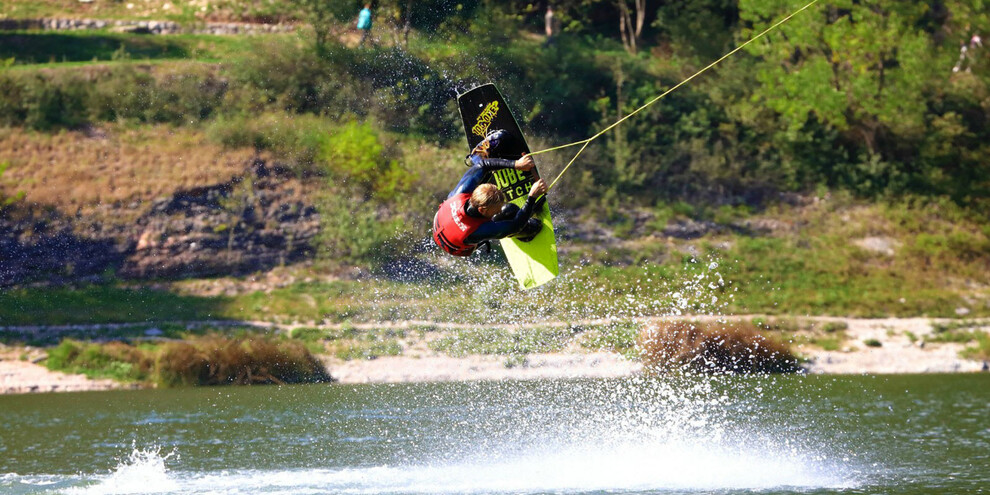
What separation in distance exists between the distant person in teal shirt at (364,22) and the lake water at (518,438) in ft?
37.3

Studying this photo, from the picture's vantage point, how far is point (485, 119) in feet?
40.8

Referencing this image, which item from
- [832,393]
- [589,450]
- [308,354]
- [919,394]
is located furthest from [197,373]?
[919,394]

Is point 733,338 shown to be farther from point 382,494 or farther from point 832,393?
point 382,494

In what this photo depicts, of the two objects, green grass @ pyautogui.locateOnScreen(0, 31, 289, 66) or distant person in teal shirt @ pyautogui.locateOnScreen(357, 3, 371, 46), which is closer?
distant person in teal shirt @ pyautogui.locateOnScreen(357, 3, 371, 46)

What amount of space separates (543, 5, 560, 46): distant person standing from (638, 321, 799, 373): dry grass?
40.3 ft

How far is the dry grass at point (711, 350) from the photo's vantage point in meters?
19.0

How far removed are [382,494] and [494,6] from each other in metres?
19.1

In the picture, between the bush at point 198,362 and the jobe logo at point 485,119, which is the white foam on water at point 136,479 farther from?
the bush at point 198,362

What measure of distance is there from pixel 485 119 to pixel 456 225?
210 centimetres

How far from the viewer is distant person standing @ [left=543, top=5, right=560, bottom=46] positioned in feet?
98.5

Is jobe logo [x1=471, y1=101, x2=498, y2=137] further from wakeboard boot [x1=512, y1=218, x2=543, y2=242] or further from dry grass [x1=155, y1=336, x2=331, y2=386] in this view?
dry grass [x1=155, y1=336, x2=331, y2=386]

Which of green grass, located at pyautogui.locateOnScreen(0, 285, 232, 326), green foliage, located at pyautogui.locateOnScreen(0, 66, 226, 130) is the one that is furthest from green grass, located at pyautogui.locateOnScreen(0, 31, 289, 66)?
green grass, located at pyautogui.locateOnScreen(0, 285, 232, 326)

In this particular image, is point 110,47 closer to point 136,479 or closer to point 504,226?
point 136,479

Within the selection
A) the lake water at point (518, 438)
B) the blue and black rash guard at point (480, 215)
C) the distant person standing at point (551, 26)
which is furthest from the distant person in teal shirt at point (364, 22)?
the blue and black rash guard at point (480, 215)
